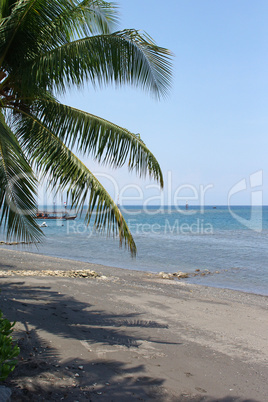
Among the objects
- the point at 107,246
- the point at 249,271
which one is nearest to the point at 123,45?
the point at 249,271

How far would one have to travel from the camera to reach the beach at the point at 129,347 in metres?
3.68

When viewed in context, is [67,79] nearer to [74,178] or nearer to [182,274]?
[74,178]

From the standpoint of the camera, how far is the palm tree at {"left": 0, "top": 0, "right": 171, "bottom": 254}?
554cm

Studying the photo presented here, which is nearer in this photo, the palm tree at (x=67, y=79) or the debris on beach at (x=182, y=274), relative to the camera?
the palm tree at (x=67, y=79)

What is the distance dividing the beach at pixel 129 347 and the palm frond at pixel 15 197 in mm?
1372

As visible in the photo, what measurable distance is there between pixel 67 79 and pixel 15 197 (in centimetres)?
262

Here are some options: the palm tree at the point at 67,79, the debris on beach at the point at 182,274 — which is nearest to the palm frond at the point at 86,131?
the palm tree at the point at 67,79

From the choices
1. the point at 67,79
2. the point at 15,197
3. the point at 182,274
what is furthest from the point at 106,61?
the point at 182,274

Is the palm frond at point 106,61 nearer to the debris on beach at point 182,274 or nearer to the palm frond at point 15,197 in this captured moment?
the palm frond at point 15,197

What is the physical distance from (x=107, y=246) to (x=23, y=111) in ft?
64.6

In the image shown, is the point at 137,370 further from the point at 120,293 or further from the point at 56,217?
the point at 56,217

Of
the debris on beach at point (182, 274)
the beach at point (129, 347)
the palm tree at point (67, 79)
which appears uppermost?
the palm tree at point (67, 79)

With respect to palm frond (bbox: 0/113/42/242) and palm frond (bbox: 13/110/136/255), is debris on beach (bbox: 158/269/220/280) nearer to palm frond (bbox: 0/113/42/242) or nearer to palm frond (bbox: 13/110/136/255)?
palm frond (bbox: 13/110/136/255)

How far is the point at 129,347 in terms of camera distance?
4.81 meters
